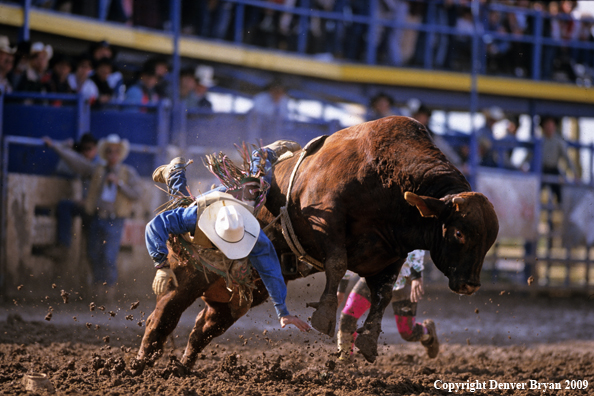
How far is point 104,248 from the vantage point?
25.8 ft

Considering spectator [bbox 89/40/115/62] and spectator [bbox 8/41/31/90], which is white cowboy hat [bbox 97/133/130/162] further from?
spectator [bbox 8/41/31/90]

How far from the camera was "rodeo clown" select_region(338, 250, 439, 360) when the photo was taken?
16.7 ft

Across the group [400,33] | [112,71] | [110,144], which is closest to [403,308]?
[110,144]

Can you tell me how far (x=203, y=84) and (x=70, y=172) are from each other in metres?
2.74

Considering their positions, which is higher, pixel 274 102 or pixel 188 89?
pixel 188 89

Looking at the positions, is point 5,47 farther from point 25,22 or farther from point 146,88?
point 146,88

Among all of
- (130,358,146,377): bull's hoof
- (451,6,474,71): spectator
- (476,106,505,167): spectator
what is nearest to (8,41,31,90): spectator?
(130,358,146,377): bull's hoof

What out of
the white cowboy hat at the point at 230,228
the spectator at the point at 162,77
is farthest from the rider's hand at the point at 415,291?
the spectator at the point at 162,77

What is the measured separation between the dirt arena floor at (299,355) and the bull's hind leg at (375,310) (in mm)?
291

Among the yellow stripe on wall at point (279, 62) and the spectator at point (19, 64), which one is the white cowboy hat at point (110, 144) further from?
the yellow stripe on wall at point (279, 62)

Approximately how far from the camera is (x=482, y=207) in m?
3.56

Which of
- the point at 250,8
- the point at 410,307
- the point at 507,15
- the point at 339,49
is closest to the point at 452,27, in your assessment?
the point at 507,15

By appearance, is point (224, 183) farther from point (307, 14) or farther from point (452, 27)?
point (452, 27)

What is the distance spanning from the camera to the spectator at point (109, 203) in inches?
308
